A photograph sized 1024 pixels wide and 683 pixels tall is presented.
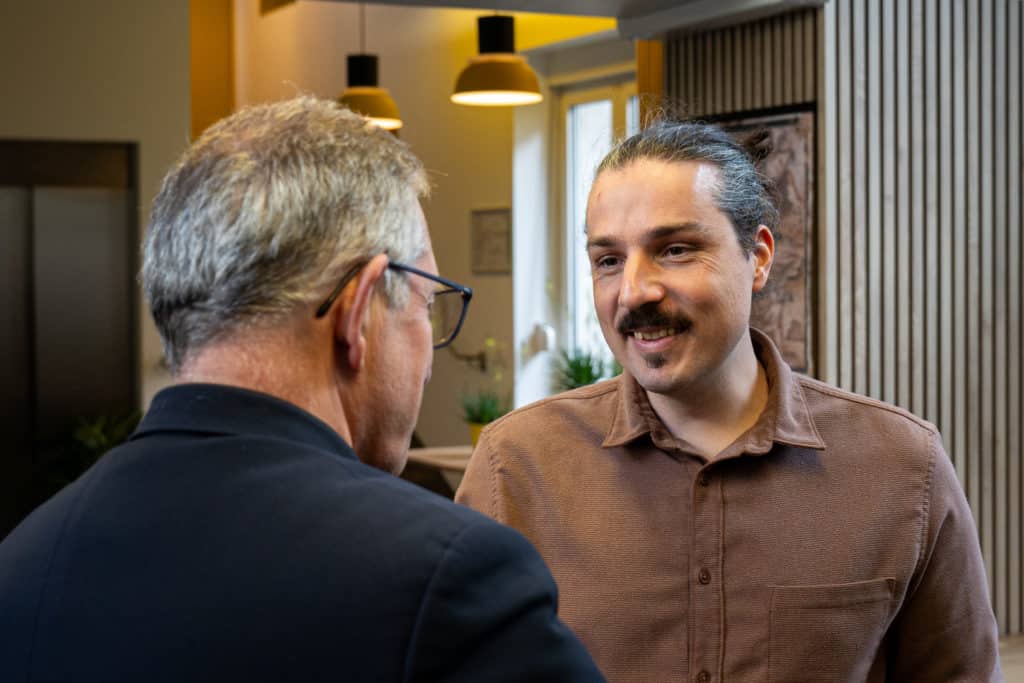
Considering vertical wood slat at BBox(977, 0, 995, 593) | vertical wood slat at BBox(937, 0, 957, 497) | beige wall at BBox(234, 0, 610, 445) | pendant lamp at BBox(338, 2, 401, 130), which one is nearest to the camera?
vertical wood slat at BBox(937, 0, 957, 497)

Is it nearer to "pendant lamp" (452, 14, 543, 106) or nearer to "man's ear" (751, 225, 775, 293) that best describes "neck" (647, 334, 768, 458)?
"man's ear" (751, 225, 775, 293)

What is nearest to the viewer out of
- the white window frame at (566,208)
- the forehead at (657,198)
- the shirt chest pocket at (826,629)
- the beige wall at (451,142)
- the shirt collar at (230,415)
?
→ the shirt collar at (230,415)

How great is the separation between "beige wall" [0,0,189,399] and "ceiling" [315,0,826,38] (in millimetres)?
3285

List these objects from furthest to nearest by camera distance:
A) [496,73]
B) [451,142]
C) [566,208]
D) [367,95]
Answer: [451,142], [566,208], [367,95], [496,73]

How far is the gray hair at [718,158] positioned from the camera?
1.88 meters

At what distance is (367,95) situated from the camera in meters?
7.20

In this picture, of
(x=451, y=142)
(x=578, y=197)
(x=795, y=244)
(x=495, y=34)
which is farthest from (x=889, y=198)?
(x=451, y=142)

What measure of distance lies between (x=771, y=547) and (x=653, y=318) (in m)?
0.37

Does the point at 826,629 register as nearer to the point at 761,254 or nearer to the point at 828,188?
the point at 761,254

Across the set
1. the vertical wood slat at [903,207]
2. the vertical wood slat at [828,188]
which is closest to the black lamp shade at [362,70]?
the vertical wood slat at [828,188]

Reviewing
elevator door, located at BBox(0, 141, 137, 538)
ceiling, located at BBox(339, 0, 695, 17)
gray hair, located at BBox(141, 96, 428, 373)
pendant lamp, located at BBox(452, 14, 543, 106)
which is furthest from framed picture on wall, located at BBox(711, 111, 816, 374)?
elevator door, located at BBox(0, 141, 137, 538)

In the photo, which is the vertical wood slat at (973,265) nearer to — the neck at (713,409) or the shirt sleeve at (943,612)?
the shirt sleeve at (943,612)

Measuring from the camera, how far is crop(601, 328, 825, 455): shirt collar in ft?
5.94

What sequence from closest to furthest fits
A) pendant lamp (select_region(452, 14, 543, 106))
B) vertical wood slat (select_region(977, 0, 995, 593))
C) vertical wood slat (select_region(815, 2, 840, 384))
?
vertical wood slat (select_region(815, 2, 840, 384)), vertical wood slat (select_region(977, 0, 995, 593)), pendant lamp (select_region(452, 14, 543, 106))
